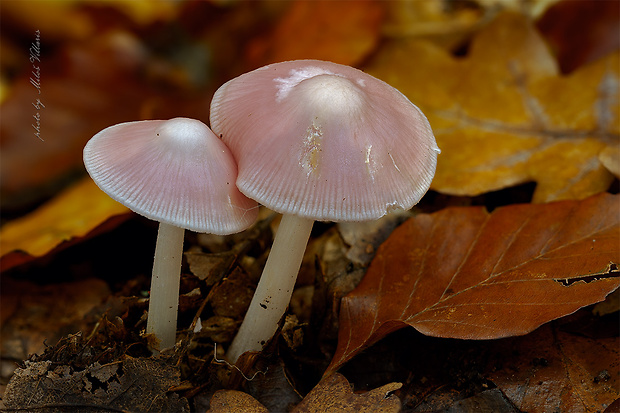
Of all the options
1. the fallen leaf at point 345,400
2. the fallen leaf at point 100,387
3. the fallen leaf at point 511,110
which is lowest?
the fallen leaf at point 345,400

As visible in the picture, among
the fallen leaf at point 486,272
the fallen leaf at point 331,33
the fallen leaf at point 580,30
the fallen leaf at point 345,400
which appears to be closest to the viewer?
the fallen leaf at point 345,400

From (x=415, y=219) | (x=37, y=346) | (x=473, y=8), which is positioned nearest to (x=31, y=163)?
(x=37, y=346)

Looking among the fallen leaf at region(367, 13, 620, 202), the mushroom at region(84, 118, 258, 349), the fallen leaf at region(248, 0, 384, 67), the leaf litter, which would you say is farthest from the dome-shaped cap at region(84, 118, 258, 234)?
the fallen leaf at region(248, 0, 384, 67)

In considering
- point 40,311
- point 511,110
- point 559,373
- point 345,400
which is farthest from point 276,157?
point 511,110

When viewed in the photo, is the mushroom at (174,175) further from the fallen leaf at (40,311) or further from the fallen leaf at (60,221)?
the fallen leaf at (40,311)

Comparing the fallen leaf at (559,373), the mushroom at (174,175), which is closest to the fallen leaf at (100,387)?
the mushroom at (174,175)

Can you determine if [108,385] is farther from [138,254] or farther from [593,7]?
[593,7]
